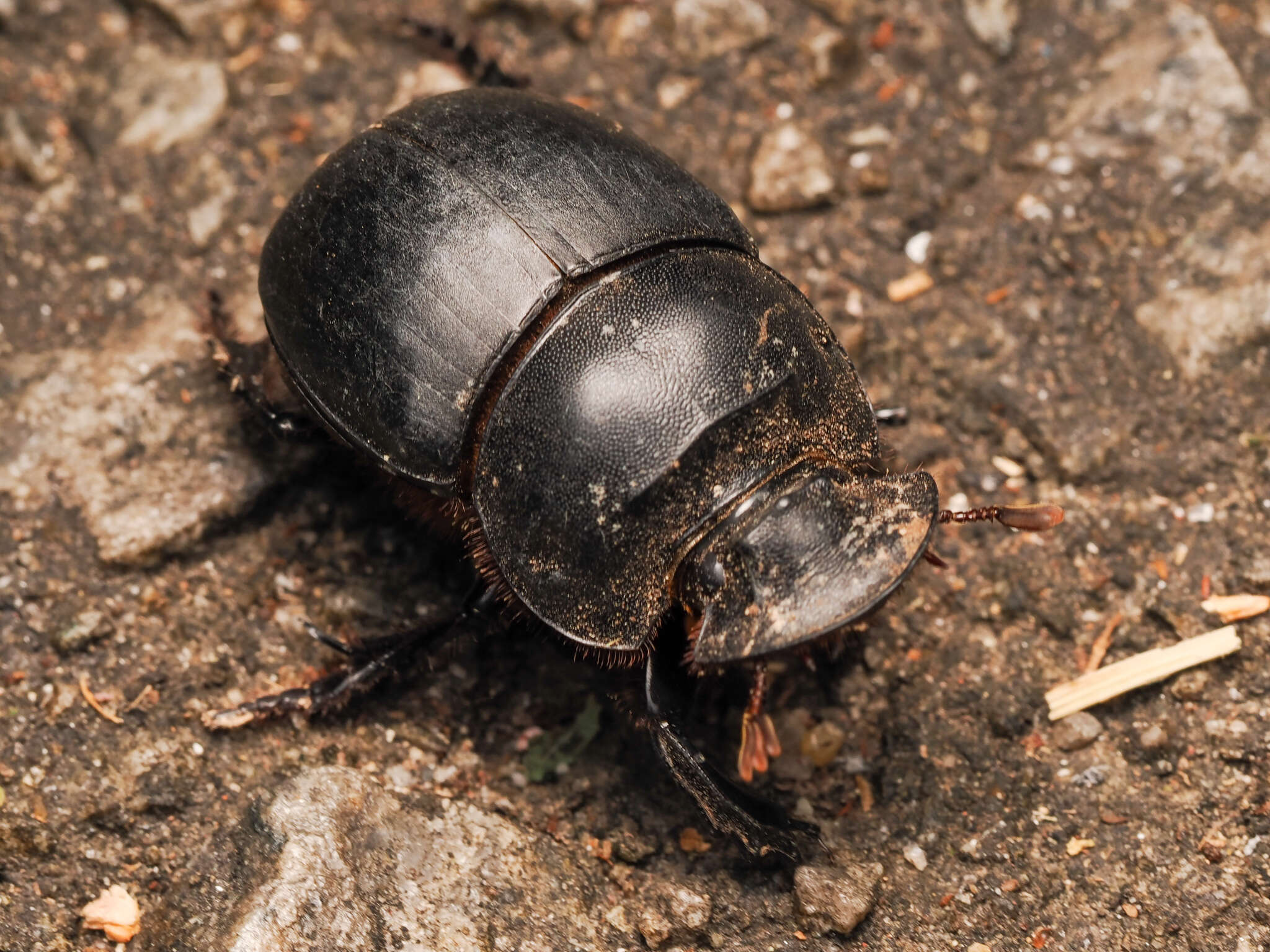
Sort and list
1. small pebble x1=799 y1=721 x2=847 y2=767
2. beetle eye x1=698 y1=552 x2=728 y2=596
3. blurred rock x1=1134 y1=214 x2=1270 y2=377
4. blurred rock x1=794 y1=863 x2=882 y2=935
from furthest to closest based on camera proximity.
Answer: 1. blurred rock x1=1134 y1=214 x2=1270 y2=377
2. small pebble x1=799 y1=721 x2=847 y2=767
3. blurred rock x1=794 y1=863 x2=882 y2=935
4. beetle eye x1=698 y1=552 x2=728 y2=596

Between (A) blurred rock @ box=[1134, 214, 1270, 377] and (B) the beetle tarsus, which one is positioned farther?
(A) blurred rock @ box=[1134, 214, 1270, 377]

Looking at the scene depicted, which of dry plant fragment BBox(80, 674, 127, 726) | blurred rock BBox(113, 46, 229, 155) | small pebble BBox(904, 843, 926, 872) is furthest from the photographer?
blurred rock BBox(113, 46, 229, 155)

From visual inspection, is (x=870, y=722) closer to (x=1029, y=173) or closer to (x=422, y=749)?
(x=422, y=749)

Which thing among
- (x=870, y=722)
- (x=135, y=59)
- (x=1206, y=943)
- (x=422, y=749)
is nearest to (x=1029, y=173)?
(x=870, y=722)

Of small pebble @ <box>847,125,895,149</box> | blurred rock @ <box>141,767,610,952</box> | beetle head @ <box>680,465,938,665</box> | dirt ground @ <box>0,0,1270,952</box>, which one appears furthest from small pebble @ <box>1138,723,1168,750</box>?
small pebble @ <box>847,125,895,149</box>

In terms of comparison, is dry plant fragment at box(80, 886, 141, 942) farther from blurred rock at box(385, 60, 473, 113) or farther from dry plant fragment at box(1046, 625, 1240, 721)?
blurred rock at box(385, 60, 473, 113)

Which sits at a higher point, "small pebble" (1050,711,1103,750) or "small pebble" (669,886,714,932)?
"small pebble" (1050,711,1103,750)

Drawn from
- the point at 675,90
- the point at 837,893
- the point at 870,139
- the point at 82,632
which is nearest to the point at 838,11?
the point at 870,139

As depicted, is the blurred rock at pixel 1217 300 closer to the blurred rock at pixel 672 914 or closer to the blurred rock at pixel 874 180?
the blurred rock at pixel 874 180
